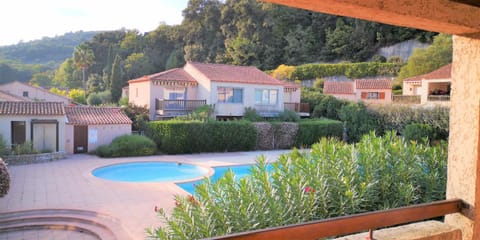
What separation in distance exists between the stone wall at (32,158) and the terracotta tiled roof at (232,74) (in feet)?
36.8

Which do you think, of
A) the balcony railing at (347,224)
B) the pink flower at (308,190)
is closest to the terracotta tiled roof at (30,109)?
the pink flower at (308,190)

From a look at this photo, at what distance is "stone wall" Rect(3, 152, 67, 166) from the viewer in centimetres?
1666

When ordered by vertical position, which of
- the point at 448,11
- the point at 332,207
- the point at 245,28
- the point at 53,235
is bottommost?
the point at 53,235

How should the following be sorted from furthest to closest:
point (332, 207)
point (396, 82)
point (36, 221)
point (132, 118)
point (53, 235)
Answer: point (396, 82) → point (132, 118) → point (36, 221) → point (53, 235) → point (332, 207)

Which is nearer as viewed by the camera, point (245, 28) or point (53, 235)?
point (53, 235)

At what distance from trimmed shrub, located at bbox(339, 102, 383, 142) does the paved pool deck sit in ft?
46.4

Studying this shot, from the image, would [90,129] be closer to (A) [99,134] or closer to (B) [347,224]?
(A) [99,134]

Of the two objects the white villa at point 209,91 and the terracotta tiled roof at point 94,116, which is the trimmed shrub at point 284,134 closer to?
the white villa at point 209,91

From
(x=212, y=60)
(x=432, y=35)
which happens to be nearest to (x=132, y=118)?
(x=212, y=60)

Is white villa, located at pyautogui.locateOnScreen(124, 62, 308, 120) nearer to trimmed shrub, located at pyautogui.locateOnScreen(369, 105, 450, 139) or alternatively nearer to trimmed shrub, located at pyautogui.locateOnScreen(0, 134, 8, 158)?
trimmed shrub, located at pyautogui.locateOnScreen(369, 105, 450, 139)

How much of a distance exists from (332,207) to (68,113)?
20056mm

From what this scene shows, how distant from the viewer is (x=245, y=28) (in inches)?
2051

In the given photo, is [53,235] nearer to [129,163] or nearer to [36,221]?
[36,221]

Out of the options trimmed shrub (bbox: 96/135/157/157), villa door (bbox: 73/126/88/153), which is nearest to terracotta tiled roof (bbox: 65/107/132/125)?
villa door (bbox: 73/126/88/153)
